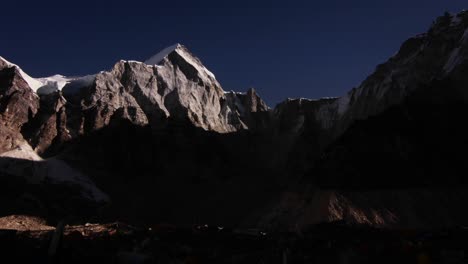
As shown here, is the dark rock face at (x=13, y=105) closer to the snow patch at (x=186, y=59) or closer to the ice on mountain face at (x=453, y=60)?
the snow patch at (x=186, y=59)

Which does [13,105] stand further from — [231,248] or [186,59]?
[231,248]

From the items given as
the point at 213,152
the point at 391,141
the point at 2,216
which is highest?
the point at 213,152

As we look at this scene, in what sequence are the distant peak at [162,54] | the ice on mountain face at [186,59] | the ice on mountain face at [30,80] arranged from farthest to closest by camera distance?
the distant peak at [162,54], the ice on mountain face at [186,59], the ice on mountain face at [30,80]

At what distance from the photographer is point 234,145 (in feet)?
493

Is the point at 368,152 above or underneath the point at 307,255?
above

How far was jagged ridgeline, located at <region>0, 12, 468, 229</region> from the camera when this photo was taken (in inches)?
2495

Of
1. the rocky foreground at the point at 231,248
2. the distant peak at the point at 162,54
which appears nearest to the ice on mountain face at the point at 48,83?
the distant peak at the point at 162,54

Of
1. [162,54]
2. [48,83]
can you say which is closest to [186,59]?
[162,54]

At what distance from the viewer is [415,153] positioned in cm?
6844

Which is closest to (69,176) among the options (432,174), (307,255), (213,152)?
(213,152)

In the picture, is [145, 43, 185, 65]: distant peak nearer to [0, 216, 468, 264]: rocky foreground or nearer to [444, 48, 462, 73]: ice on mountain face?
[444, 48, 462, 73]: ice on mountain face

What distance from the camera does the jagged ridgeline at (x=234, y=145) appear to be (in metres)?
63.4

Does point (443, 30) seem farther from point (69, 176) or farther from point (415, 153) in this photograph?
point (69, 176)

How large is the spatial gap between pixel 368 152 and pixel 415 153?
20.3 ft
